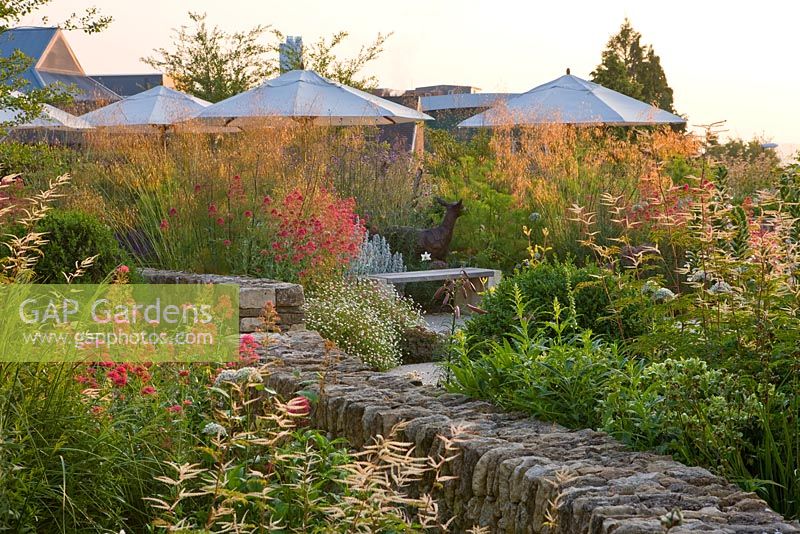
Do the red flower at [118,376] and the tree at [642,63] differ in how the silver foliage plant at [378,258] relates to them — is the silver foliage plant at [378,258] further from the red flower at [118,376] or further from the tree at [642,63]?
the tree at [642,63]

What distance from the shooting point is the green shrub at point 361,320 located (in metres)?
7.02

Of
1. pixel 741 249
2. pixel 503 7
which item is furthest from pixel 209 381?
pixel 503 7

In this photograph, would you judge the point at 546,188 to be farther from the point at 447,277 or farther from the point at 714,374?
the point at 714,374

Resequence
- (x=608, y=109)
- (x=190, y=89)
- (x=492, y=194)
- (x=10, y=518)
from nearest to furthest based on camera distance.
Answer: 1. (x=10, y=518)
2. (x=492, y=194)
3. (x=608, y=109)
4. (x=190, y=89)

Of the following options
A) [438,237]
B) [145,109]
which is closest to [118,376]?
[438,237]

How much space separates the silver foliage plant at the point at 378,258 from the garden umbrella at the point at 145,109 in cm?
516

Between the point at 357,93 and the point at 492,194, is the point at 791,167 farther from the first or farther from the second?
the point at 357,93

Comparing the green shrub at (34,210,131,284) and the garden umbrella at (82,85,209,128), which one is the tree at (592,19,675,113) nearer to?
the garden umbrella at (82,85,209,128)

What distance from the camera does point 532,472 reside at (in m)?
3.04

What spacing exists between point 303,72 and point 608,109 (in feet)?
15.2

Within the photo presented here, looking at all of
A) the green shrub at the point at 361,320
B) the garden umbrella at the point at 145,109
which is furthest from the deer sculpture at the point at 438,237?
the garden umbrella at the point at 145,109

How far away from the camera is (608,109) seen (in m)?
14.8

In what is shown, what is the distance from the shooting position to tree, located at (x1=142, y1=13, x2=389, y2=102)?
885 inches

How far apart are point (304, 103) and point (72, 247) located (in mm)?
6036
